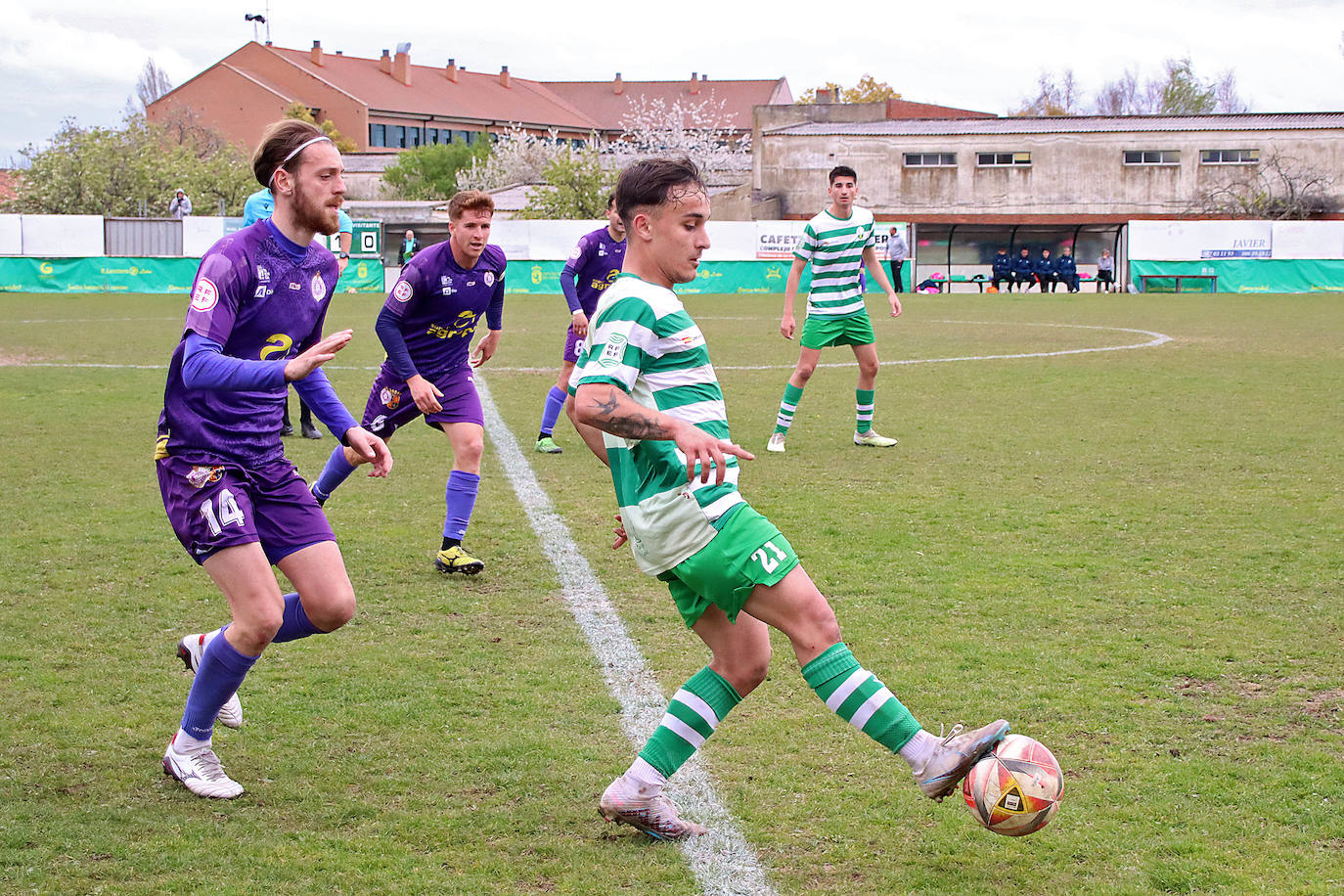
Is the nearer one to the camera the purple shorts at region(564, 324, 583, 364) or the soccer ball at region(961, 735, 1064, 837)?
the soccer ball at region(961, 735, 1064, 837)

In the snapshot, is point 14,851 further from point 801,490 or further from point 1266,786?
point 801,490

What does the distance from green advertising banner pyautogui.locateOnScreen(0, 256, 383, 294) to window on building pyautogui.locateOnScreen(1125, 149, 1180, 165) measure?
36.4 meters

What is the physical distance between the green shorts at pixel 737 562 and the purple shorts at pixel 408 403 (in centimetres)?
363

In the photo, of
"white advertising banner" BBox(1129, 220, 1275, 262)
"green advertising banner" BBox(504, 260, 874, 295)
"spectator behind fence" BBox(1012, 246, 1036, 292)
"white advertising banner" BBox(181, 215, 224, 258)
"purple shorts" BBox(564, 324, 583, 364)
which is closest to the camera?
"purple shorts" BBox(564, 324, 583, 364)

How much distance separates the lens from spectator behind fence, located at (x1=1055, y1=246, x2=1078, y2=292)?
40.9m

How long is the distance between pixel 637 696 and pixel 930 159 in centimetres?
5042

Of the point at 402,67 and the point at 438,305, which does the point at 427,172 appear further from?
the point at 438,305

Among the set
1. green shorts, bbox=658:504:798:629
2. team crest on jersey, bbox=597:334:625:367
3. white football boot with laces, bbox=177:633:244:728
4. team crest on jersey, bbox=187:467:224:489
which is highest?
team crest on jersey, bbox=597:334:625:367

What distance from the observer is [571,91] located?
108 meters

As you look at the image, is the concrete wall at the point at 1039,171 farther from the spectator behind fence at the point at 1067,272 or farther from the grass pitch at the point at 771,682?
the grass pitch at the point at 771,682

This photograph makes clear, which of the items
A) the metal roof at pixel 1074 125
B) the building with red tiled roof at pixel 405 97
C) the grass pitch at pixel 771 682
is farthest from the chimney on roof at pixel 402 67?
the grass pitch at pixel 771 682

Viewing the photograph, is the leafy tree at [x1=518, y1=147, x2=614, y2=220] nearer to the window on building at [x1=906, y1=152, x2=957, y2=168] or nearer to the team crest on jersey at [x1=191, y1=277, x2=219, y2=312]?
the window on building at [x1=906, y1=152, x2=957, y2=168]

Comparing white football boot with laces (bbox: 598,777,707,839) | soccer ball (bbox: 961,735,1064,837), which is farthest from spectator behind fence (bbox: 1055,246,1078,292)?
white football boot with laces (bbox: 598,777,707,839)

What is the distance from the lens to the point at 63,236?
34.2 meters
